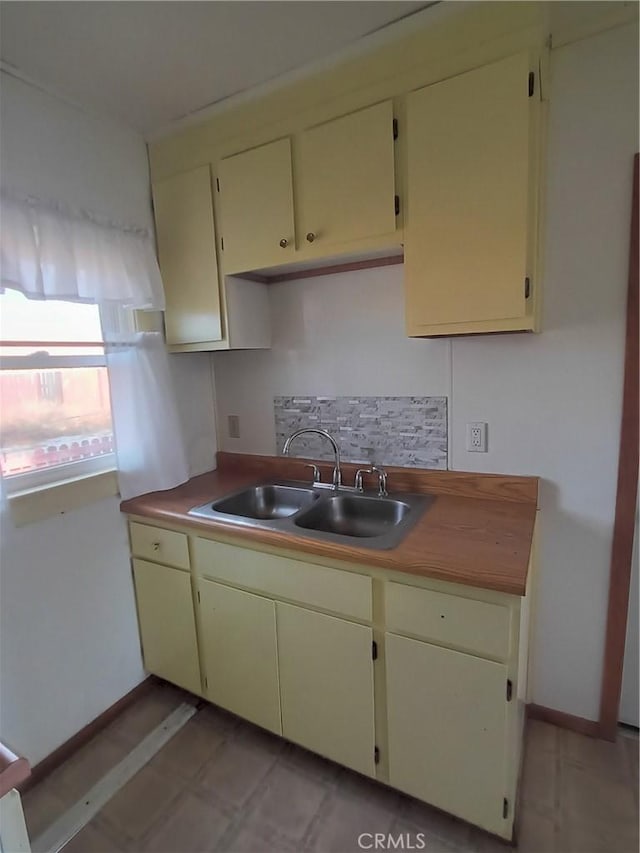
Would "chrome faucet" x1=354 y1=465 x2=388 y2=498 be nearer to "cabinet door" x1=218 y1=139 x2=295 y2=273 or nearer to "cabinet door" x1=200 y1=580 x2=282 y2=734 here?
"cabinet door" x1=200 y1=580 x2=282 y2=734

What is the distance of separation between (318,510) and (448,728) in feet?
2.64

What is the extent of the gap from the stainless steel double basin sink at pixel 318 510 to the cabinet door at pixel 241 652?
0.90ft

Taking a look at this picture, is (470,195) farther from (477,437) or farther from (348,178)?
(477,437)

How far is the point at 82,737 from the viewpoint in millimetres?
1677

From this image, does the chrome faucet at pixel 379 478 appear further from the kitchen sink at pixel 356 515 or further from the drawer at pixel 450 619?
the drawer at pixel 450 619

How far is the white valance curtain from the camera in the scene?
1363 millimetres

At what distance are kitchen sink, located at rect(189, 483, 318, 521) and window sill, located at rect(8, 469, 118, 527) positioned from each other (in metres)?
0.50

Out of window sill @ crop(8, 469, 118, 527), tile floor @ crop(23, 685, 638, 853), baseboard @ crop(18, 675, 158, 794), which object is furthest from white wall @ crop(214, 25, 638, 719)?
baseboard @ crop(18, 675, 158, 794)

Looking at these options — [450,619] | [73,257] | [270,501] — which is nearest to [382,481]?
[270,501]

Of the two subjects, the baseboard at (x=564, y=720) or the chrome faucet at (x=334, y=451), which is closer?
the baseboard at (x=564, y=720)

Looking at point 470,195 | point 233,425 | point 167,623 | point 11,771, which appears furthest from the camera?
point 233,425

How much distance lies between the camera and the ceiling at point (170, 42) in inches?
47.8

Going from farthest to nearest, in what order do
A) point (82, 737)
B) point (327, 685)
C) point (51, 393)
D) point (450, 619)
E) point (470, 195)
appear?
point (82, 737), point (51, 393), point (327, 685), point (470, 195), point (450, 619)

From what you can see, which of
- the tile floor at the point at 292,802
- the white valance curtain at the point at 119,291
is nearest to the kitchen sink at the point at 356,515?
the white valance curtain at the point at 119,291
